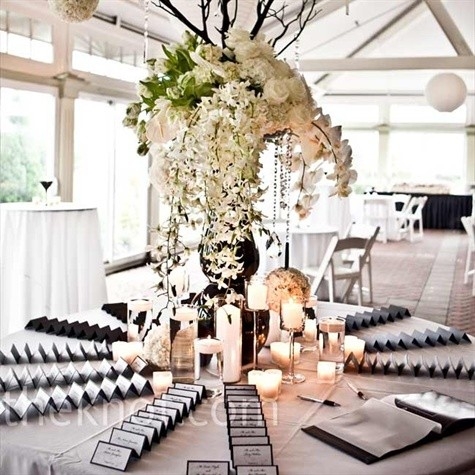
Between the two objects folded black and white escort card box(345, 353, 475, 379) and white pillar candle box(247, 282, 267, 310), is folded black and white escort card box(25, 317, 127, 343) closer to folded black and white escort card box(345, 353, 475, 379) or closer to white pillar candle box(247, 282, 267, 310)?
white pillar candle box(247, 282, 267, 310)

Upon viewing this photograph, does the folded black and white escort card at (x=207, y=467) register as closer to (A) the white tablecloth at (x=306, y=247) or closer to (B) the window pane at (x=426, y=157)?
(A) the white tablecloth at (x=306, y=247)

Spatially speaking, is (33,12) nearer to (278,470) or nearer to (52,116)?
(52,116)

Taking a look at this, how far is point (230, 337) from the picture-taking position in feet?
5.75

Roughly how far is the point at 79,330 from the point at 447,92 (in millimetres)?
6673

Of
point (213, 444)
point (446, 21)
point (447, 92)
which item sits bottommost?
point (213, 444)

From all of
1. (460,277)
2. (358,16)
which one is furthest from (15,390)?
(358,16)

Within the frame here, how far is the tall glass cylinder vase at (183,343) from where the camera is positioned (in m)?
1.73

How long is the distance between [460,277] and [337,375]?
7.51m

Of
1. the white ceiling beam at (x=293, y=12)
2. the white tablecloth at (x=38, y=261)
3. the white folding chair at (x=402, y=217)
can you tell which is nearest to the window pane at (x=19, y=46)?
the white tablecloth at (x=38, y=261)

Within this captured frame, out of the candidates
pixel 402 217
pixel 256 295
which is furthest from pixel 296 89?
pixel 402 217

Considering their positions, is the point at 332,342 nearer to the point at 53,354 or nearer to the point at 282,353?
the point at 282,353

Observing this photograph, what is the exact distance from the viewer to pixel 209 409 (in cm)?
160

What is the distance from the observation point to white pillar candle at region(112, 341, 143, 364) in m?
1.90

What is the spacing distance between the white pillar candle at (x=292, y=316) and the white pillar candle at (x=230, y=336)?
147 mm
